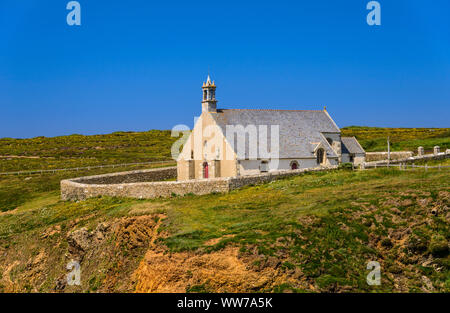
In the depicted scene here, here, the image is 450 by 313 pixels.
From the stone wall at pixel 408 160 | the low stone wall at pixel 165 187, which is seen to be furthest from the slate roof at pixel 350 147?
the low stone wall at pixel 165 187

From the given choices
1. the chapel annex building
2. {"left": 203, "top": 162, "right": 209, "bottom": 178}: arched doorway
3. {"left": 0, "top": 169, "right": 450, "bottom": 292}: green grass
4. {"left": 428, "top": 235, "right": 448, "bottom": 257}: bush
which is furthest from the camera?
{"left": 203, "top": 162, "right": 209, "bottom": 178}: arched doorway

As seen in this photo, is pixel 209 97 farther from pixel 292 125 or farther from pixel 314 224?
pixel 314 224

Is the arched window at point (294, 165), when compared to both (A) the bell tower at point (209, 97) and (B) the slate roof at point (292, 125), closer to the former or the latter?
(B) the slate roof at point (292, 125)

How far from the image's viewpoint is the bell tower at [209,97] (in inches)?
1768

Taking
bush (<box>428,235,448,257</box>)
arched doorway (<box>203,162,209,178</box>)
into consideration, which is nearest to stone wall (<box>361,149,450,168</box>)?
arched doorway (<box>203,162,209,178</box>)

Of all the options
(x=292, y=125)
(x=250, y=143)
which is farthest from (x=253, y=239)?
(x=292, y=125)

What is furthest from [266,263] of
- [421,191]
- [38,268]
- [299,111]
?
[299,111]

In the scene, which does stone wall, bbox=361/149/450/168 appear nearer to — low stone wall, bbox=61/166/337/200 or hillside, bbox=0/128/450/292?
low stone wall, bbox=61/166/337/200

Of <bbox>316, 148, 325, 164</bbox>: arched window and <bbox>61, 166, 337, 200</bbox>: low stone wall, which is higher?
<bbox>316, 148, 325, 164</bbox>: arched window

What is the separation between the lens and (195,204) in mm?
28828

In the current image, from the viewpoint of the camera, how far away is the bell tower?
1768 inches

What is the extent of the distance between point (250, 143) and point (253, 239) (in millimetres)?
22840
